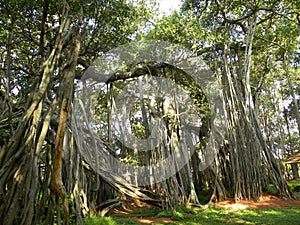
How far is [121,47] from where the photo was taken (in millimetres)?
6773

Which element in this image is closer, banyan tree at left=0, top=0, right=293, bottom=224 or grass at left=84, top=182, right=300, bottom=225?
banyan tree at left=0, top=0, right=293, bottom=224

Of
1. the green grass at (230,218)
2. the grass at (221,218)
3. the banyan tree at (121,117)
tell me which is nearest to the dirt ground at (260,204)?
the banyan tree at (121,117)

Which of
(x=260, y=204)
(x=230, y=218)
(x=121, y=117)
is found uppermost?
(x=121, y=117)

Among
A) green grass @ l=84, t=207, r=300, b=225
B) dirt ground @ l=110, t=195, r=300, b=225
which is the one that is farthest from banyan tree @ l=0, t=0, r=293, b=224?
green grass @ l=84, t=207, r=300, b=225

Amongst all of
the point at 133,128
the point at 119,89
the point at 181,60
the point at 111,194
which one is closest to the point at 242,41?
the point at 181,60

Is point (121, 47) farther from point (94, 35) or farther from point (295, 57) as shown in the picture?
point (295, 57)

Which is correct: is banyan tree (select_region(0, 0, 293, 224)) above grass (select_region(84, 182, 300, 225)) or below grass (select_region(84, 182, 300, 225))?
above

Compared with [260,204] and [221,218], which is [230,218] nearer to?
[221,218]

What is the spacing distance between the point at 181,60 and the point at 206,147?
11.8ft

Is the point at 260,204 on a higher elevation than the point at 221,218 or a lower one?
Result: higher

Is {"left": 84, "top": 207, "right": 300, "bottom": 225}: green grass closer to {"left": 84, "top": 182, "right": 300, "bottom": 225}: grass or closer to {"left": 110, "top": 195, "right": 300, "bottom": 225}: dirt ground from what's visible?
{"left": 84, "top": 182, "right": 300, "bottom": 225}: grass

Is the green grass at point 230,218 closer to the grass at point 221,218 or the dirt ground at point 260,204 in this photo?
the grass at point 221,218

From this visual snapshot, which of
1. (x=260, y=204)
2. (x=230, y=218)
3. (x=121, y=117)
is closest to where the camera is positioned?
(x=230, y=218)

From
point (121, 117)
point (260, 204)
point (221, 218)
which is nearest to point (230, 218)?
point (221, 218)
